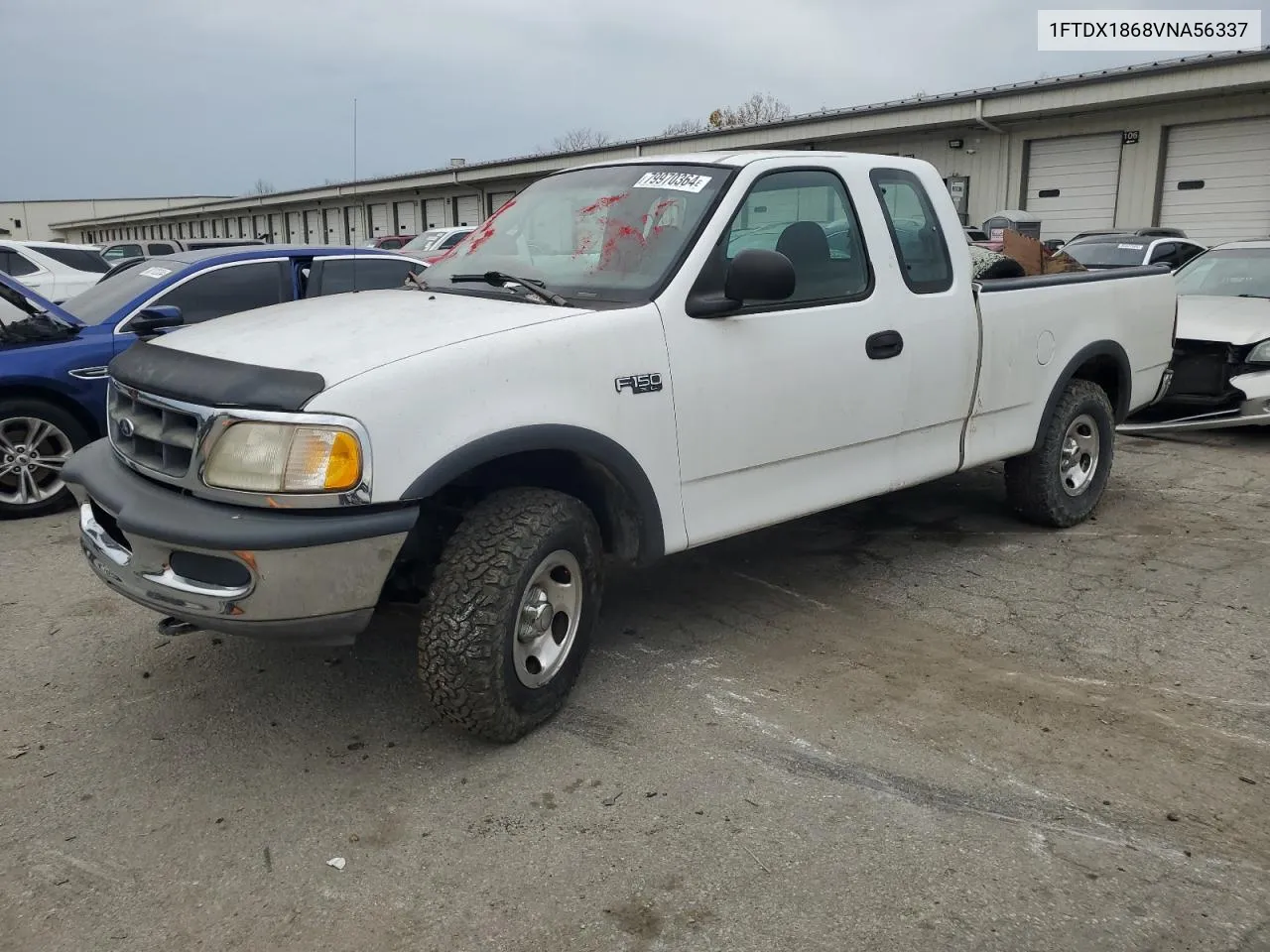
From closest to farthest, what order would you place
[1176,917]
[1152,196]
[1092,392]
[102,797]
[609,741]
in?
1. [1176,917]
2. [102,797]
3. [609,741]
4. [1092,392]
5. [1152,196]

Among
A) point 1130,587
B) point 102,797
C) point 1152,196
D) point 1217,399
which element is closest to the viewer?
point 102,797

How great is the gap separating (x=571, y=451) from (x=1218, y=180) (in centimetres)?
2048

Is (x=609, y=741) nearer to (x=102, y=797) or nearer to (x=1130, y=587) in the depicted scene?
(x=102, y=797)

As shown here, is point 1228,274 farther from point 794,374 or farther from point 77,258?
point 77,258

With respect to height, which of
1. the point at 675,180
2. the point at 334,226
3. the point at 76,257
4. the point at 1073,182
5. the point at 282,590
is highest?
the point at 334,226

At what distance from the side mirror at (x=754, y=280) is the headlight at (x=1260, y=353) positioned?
5925 mm

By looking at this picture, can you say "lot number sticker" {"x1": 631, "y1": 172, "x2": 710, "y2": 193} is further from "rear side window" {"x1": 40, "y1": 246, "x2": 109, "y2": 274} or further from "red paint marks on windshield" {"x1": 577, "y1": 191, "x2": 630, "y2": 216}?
"rear side window" {"x1": 40, "y1": 246, "x2": 109, "y2": 274}

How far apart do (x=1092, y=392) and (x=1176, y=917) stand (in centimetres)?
379

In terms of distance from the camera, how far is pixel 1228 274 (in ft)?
30.7

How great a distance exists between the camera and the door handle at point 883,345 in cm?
433

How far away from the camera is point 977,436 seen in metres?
5.09

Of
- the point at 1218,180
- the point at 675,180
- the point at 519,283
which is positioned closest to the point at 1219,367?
the point at 675,180

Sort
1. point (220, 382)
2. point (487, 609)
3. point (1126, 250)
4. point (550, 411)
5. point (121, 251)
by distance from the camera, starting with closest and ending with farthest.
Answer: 1. point (220, 382)
2. point (487, 609)
3. point (550, 411)
4. point (1126, 250)
5. point (121, 251)

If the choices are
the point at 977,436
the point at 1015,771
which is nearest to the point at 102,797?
the point at 1015,771
